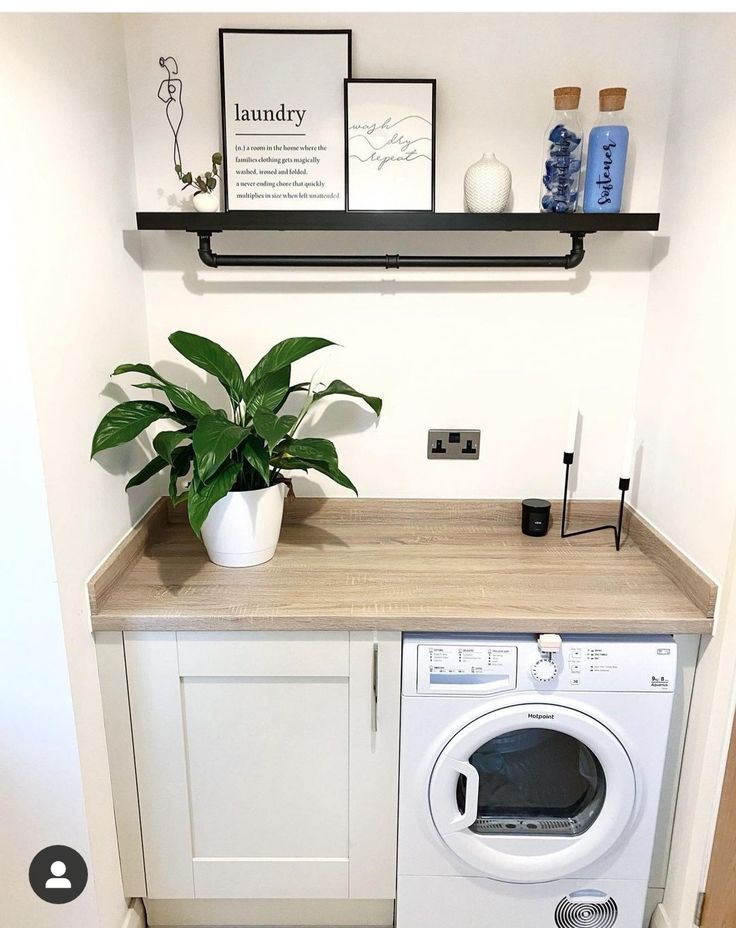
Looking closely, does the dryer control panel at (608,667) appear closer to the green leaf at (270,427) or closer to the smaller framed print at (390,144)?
the green leaf at (270,427)

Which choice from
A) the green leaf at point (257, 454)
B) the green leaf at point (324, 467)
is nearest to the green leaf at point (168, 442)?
the green leaf at point (257, 454)

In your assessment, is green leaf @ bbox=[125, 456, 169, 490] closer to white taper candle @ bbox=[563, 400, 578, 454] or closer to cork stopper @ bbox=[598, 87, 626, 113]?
white taper candle @ bbox=[563, 400, 578, 454]

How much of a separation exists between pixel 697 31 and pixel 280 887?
213 cm

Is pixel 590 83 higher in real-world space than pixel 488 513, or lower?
higher

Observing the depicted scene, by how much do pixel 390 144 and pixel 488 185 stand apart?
0.86ft

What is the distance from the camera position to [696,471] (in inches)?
57.9

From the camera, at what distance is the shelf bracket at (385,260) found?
165cm

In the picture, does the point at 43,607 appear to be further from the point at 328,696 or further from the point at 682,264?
the point at 682,264

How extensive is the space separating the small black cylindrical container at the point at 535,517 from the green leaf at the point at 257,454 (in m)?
0.72

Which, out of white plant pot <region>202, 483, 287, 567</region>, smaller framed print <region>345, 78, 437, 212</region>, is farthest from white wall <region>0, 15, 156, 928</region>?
smaller framed print <region>345, 78, 437, 212</region>

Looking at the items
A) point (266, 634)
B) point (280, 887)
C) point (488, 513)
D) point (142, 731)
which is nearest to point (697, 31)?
point (488, 513)

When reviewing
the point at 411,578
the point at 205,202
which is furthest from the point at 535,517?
the point at 205,202

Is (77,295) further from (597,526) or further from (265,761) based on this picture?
(597,526)

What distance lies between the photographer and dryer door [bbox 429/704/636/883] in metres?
1.42
